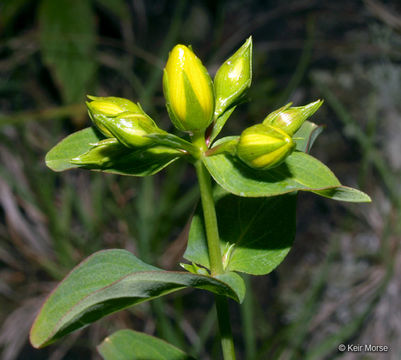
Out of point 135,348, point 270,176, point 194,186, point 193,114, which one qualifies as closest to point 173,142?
point 193,114

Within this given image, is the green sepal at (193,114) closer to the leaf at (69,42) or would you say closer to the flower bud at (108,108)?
the flower bud at (108,108)

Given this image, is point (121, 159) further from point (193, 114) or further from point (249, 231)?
point (249, 231)

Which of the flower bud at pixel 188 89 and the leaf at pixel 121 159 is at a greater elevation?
the flower bud at pixel 188 89

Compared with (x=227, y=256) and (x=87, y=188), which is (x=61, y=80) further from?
(x=227, y=256)

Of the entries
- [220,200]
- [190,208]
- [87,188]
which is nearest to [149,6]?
[87,188]

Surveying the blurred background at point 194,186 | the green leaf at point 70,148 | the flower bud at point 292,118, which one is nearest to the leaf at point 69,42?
the blurred background at point 194,186

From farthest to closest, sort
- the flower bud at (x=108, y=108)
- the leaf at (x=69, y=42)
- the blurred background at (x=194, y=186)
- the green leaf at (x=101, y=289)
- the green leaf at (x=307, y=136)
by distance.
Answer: the leaf at (x=69, y=42)
the blurred background at (x=194, y=186)
the green leaf at (x=307, y=136)
the flower bud at (x=108, y=108)
the green leaf at (x=101, y=289)

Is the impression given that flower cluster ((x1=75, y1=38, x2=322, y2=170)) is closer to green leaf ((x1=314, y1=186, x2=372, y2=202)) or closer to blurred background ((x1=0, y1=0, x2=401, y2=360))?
green leaf ((x1=314, y1=186, x2=372, y2=202))
